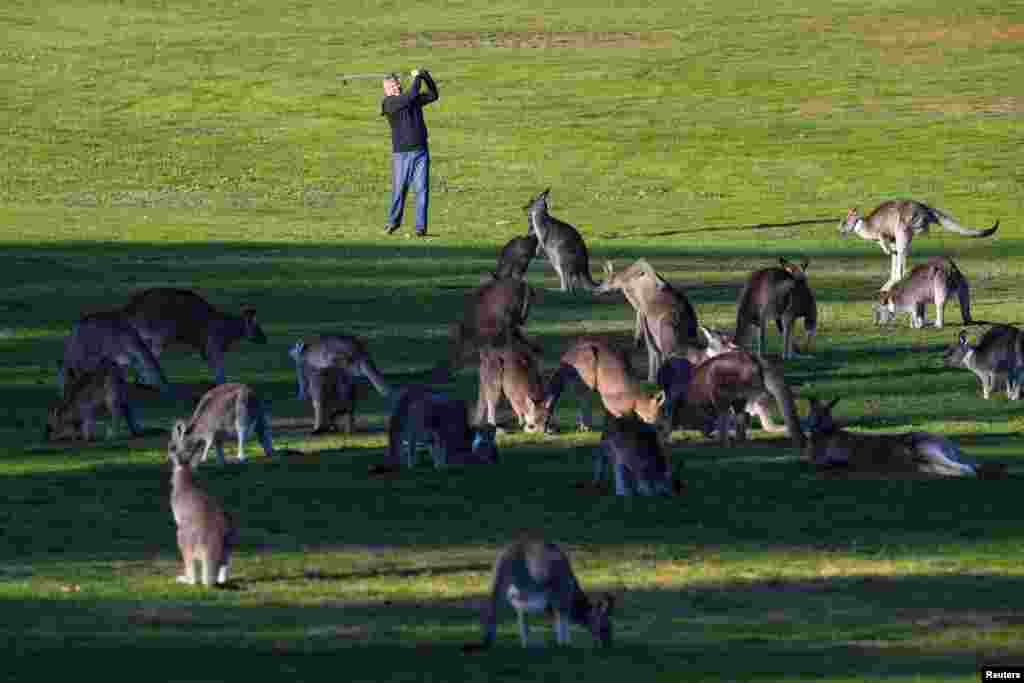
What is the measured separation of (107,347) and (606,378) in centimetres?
418

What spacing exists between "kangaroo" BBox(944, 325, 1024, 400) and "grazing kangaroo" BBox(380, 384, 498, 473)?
5444 mm

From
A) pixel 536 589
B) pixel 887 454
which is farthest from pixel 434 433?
pixel 536 589

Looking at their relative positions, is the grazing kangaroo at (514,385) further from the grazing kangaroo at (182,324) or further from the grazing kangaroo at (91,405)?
the grazing kangaroo at (182,324)

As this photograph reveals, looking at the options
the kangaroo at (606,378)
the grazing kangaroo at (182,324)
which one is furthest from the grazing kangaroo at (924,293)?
the grazing kangaroo at (182,324)

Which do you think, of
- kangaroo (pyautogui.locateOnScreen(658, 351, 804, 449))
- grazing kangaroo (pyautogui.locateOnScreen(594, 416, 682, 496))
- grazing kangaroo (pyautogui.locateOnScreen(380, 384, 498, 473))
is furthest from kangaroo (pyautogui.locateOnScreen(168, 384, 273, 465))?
kangaroo (pyautogui.locateOnScreen(658, 351, 804, 449))

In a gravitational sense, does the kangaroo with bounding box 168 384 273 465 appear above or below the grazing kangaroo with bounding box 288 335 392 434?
below

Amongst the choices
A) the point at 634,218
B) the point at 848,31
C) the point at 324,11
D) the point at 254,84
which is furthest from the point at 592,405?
the point at 324,11

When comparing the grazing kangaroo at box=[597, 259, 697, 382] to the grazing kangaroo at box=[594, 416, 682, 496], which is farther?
the grazing kangaroo at box=[597, 259, 697, 382]

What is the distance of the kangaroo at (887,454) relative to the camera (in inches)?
653

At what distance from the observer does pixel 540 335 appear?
2500 cm

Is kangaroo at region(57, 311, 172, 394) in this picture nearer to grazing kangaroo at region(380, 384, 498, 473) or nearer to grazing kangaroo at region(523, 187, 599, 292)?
grazing kangaroo at region(380, 384, 498, 473)

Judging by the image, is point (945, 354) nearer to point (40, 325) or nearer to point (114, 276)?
point (40, 325)

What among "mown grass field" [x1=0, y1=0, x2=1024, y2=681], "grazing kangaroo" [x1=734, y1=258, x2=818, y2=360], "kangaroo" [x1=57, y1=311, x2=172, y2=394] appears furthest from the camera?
"grazing kangaroo" [x1=734, y1=258, x2=818, y2=360]

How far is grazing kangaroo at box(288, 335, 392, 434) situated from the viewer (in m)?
18.9
